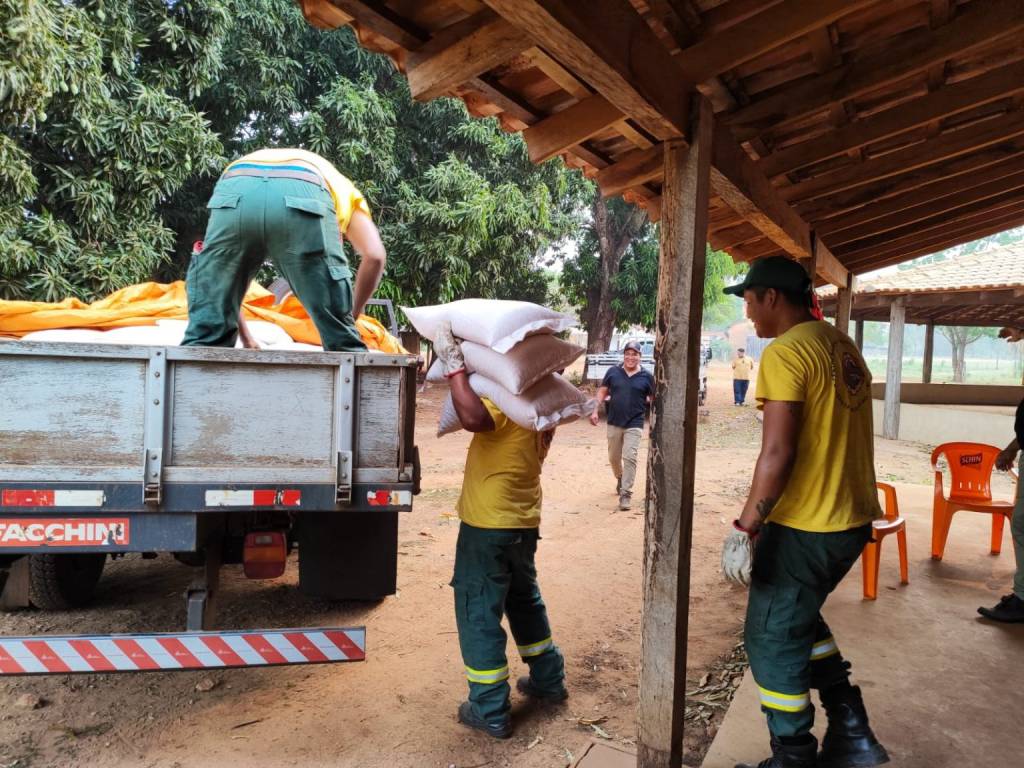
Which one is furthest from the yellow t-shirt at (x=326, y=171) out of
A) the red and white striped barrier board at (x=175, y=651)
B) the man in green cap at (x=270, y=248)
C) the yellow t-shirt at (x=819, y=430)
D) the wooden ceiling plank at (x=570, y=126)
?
the yellow t-shirt at (x=819, y=430)

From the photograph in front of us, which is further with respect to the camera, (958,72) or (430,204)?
(430,204)

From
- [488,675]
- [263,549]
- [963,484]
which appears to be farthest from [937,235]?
[263,549]

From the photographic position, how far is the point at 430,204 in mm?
13352

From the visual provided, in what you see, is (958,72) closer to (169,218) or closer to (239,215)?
(239,215)

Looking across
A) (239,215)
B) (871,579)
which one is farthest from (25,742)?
(871,579)

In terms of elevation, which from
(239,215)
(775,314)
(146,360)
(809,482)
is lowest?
(809,482)

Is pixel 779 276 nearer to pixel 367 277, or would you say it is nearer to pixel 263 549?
pixel 367 277

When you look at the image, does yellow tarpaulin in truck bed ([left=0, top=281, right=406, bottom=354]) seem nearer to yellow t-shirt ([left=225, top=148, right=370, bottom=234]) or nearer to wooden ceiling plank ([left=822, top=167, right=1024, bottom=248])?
yellow t-shirt ([left=225, top=148, right=370, bottom=234])

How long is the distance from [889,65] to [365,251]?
7.81 ft

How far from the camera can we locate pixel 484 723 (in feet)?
10.2

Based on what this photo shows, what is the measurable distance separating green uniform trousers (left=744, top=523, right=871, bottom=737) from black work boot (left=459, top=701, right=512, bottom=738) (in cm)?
112

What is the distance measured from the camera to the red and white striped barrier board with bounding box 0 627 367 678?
2.58 metres

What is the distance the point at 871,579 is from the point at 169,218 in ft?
39.3

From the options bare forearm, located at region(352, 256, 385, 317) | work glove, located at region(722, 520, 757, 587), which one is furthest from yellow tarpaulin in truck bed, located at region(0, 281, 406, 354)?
work glove, located at region(722, 520, 757, 587)
